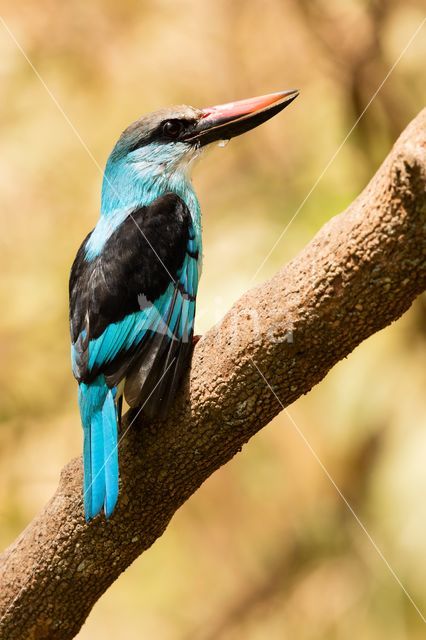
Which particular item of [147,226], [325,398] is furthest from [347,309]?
[325,398]

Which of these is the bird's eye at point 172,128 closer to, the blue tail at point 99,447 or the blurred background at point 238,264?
the blurred background at point 238,264

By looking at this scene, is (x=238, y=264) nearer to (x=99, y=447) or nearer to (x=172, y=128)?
(x=172, y=128)

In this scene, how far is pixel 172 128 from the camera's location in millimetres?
3008

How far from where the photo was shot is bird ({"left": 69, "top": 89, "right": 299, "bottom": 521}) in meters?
2.23

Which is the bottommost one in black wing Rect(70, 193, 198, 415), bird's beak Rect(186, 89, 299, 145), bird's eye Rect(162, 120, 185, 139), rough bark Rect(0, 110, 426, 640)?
rough bark Rect(0, 110, 426, 640)

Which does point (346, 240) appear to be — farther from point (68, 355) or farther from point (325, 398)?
point (68, 355)

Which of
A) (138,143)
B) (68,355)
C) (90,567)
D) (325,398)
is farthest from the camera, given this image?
(68,355)

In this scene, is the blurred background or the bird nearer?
the bird

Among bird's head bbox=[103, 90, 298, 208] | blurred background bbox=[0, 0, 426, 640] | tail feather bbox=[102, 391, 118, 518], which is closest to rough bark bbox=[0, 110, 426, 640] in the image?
tail feather bbox=[102, 391, 118, 518]

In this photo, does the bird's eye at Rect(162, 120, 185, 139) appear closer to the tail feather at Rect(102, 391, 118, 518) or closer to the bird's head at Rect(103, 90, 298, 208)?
the bird's head at Rect(103, 90, 298, 208)

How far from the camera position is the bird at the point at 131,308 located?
7.30 ft

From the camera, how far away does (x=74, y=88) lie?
498cm

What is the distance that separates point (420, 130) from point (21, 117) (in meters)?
3.66

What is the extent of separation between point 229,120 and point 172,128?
18 cm
